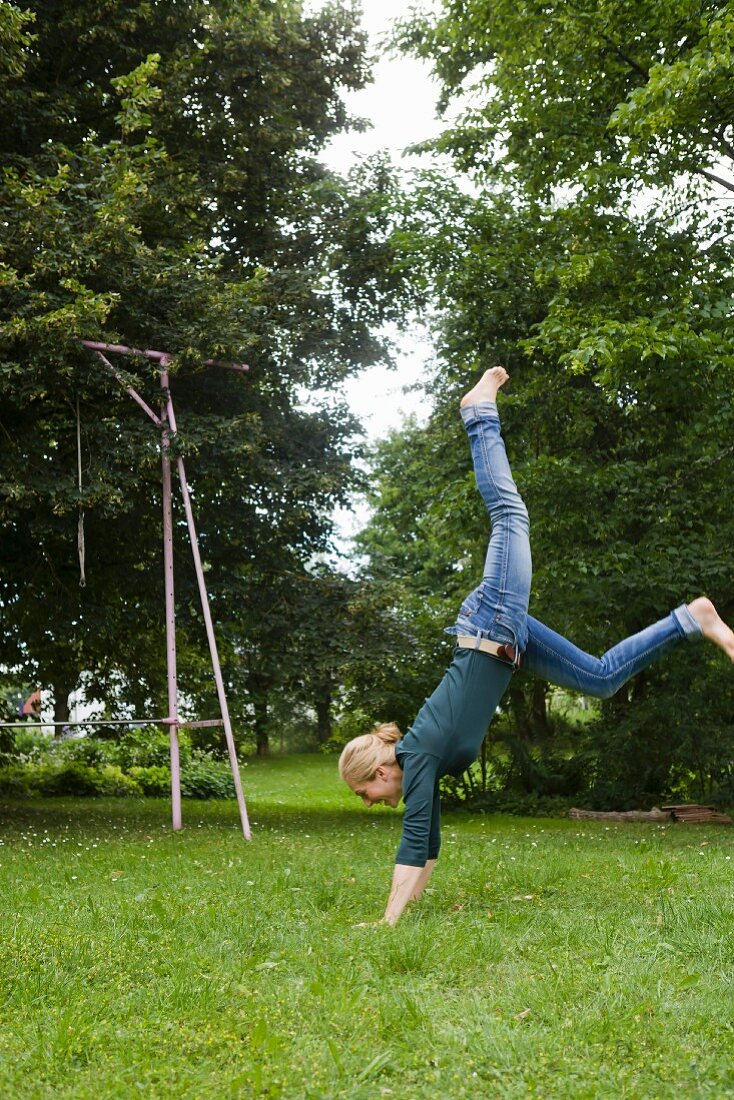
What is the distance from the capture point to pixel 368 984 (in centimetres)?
394

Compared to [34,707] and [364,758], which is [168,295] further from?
[364,758]

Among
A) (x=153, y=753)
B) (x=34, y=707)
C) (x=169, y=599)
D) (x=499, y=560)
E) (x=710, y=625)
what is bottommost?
(x=153, y=753)

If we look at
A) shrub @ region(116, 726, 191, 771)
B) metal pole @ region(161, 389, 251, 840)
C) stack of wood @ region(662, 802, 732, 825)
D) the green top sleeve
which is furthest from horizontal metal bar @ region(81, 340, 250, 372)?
shrub @ region(116, 726, 191, 771)

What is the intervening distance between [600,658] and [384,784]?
3.98 ft

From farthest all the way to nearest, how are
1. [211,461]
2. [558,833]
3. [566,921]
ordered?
[211,461] → [558,833] → [566,921]

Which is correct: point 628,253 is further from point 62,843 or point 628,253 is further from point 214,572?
point 62,843

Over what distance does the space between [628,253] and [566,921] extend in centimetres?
1003

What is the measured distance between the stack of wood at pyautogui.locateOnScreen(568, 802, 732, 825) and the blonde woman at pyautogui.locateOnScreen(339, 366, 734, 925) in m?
9.87

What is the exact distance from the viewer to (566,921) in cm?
499

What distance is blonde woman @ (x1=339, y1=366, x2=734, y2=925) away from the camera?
5.04 m

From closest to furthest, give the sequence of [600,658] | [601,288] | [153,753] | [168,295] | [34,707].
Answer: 1. [600,658]
2. [168,295]
3. [601,288]
4. [34,707]
5. [153,753]

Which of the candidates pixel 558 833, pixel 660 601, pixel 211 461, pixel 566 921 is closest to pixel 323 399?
pixel 211 461

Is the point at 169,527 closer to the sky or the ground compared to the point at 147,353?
closer to the ground

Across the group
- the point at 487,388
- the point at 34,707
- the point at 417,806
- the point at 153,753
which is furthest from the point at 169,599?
the point at 153,753
